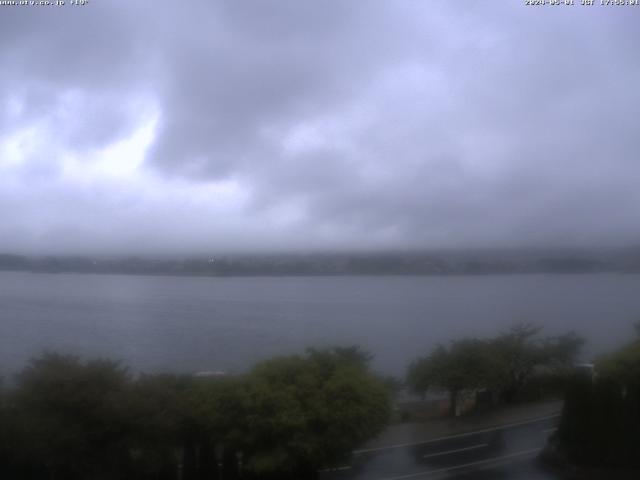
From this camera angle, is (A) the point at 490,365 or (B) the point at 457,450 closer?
(B) the point at 457,450

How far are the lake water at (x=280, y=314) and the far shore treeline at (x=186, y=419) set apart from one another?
1880 mm

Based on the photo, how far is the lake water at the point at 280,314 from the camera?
64.7 ft

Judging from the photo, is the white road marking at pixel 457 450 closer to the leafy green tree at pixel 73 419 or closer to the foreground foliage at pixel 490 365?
the foreground foliage at pixel 490 365

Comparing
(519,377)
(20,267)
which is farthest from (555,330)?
(20,267)

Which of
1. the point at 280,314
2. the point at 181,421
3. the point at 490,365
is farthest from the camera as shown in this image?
the point at 280,314

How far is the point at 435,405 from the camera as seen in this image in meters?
20.7

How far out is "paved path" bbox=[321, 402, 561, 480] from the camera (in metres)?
14.4

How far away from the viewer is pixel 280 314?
1185 inches

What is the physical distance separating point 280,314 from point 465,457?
1566 centimetres

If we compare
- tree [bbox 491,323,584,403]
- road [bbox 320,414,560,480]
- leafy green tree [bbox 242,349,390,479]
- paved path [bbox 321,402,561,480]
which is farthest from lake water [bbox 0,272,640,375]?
road [bbox 320,414,560,480]

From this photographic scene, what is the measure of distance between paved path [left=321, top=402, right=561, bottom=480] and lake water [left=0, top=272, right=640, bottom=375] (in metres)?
3.33

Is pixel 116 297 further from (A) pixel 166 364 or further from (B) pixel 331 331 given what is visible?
(A) pixel 166 364

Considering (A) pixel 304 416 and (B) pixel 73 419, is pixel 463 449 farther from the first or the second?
(B) pixel 73 419

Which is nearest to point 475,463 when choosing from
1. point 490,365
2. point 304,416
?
point 304,416
